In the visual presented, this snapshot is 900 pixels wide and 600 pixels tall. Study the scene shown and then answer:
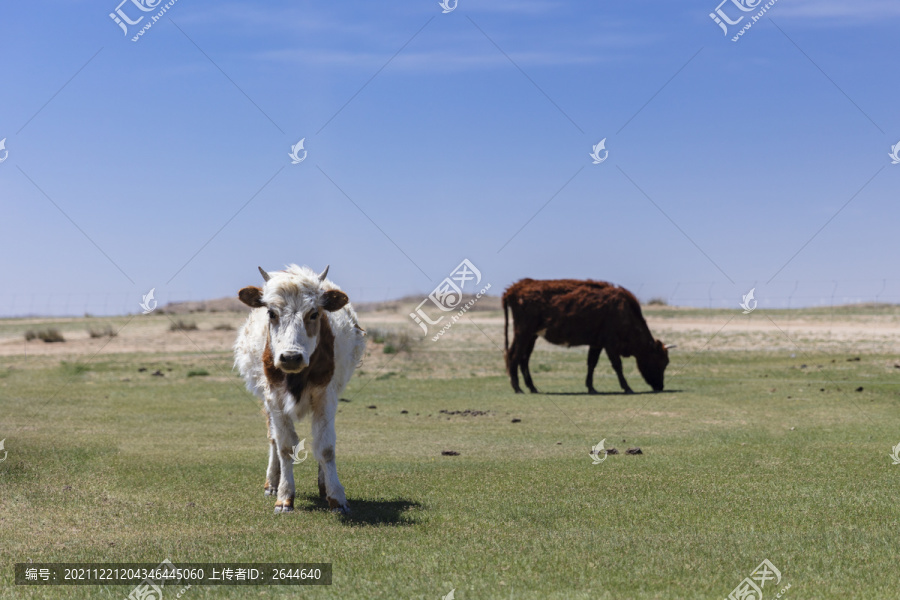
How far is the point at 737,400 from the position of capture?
Result: 2284cm

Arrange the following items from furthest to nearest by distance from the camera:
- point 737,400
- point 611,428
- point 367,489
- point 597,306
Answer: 1. point 597,306
2. point 737,400
3. point 611,428
4. point 367,489

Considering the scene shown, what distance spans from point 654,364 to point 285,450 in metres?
19.1

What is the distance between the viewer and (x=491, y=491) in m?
11.3

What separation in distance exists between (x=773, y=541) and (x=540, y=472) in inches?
183

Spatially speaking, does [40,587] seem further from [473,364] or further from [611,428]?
[473,364]

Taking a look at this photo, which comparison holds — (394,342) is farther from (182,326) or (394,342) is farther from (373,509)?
(373,509)

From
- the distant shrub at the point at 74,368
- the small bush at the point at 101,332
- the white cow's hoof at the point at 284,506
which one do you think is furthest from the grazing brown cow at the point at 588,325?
the small bush at the point at 101,332

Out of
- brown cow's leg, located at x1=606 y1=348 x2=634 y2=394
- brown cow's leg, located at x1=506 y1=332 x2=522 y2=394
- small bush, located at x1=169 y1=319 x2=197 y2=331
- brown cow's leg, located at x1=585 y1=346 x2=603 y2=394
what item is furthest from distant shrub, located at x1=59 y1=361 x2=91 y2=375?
brown cow's leg, located at x1=606 y1=348 x2=634 y2=394

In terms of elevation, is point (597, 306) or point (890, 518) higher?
point (597, 306)

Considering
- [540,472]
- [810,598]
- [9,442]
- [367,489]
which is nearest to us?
[810,598]

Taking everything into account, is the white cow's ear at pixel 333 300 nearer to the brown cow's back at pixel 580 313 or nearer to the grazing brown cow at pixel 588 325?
the grazing brown cow at pixel 588 325

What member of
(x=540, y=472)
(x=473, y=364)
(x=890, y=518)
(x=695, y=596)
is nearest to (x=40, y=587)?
(x=695, y=596)

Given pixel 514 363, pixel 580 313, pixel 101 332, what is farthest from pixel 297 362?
pixel 101 332

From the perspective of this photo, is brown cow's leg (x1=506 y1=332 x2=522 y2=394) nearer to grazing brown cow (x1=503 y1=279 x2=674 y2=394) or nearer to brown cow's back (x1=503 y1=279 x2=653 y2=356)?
grazing brown cow (x1=503 y1=279 x2=674 y2=394)
